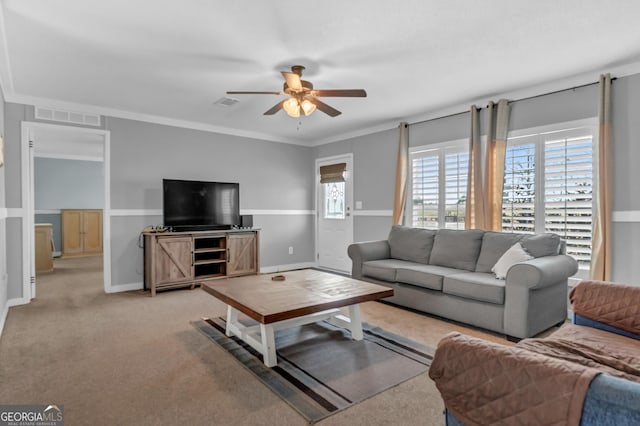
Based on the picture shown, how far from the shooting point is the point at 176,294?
186 inches

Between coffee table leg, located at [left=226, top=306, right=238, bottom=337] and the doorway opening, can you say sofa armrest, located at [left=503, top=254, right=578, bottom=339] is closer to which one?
coffee table leg, located at [left=226, top=306, right=238, bottom=337]

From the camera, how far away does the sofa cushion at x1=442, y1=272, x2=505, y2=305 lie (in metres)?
3.08

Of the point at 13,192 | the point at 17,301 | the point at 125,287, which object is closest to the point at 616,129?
the point at 125,287

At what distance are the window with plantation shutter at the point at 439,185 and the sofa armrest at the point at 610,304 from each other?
8.41 feet

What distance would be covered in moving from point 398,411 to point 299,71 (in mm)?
2877

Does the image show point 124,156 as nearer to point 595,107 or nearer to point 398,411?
point 398,411

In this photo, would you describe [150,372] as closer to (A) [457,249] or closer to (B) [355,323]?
(B) [355,323]

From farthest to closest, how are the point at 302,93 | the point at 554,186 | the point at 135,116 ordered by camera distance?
the point at 135,116, the point at 554,186, the point at 302,93

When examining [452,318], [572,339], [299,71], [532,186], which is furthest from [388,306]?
[299,71]

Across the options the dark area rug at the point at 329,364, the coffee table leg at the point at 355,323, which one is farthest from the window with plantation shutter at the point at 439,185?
the coffee table leg at the point at 355,323

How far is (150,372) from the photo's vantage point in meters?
2.46

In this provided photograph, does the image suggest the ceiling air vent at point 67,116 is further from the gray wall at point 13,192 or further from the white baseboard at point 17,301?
the white baseboard at point 17,301

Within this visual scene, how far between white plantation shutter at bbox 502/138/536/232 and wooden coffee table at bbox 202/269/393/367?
6.71 ft

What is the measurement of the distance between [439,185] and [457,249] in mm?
1169
